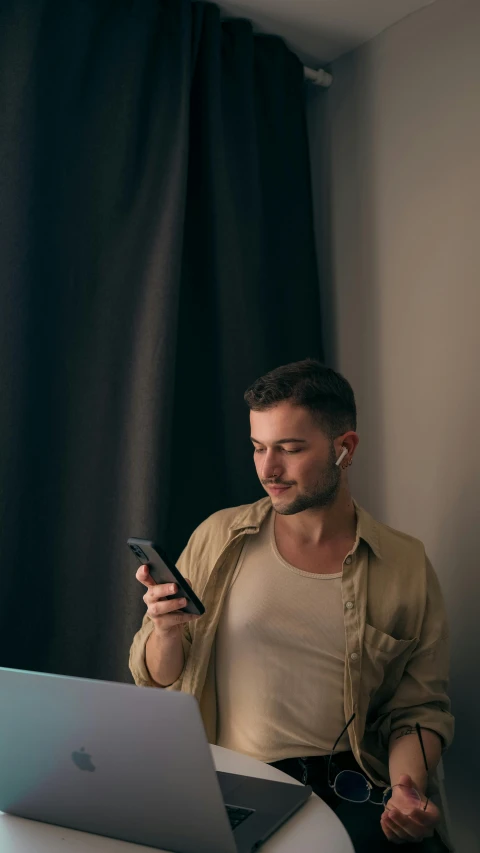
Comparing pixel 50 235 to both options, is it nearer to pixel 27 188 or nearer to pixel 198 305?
pixel 27 188

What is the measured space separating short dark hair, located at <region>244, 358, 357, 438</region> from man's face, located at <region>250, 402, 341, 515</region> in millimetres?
19

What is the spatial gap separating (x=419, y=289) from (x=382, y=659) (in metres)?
0.99

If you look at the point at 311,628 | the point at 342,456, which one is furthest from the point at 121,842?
the point at 342,456

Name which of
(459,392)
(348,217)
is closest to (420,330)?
(459,392)

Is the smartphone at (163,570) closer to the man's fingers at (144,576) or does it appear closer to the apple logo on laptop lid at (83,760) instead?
the man's fingers at (144,576)

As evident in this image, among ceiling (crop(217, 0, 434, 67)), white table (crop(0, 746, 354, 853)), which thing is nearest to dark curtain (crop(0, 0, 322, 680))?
ceiling (crop(217, 0, 434, 67))

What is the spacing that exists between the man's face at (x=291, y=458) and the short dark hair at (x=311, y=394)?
0.02m

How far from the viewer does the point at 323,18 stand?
6.95 feet

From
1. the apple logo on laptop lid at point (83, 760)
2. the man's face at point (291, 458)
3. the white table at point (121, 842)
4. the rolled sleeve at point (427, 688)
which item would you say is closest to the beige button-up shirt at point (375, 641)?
the rolled sleeve at point (427, 688)

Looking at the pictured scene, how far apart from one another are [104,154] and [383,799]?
5.05ft

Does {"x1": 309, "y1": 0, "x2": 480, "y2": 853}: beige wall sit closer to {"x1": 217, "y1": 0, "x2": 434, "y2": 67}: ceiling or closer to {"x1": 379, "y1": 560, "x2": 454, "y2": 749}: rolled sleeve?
{"x1": 217, "y1": 0, "x2": 434, "y2": 67}: ceiling

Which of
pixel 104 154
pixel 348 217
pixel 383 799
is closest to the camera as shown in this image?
pixel 383 799

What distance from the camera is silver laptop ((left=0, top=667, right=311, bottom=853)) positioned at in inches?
35.1

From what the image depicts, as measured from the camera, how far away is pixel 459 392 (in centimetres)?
190
